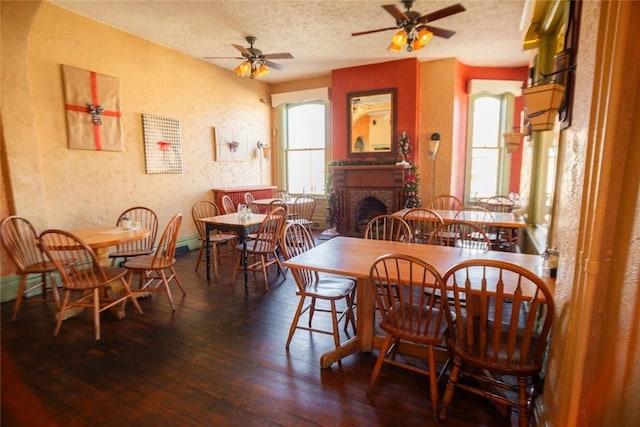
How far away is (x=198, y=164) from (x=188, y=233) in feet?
3.75

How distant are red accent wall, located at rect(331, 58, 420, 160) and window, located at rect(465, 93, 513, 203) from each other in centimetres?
125

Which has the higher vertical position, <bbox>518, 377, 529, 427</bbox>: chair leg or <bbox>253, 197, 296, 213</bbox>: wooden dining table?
<bbox>253, 197, 296, 213</bbox>: wooden dining table

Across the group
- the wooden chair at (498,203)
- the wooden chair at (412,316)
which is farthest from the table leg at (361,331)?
the wooden chair at (498,203)

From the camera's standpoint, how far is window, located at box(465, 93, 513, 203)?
5.88m

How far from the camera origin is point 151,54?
445cm

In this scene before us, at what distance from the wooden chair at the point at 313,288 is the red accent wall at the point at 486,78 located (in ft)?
12.9

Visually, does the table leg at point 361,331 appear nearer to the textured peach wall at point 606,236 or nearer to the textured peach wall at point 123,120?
the textured peach wall at point 606,236

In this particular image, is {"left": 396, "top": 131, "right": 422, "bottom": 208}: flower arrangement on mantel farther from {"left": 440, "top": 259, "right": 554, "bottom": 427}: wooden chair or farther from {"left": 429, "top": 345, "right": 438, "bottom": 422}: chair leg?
{"left": 429, "top": 345, "right": 438, "bottom": 422}: chair leg

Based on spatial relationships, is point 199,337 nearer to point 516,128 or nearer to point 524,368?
point 524,368

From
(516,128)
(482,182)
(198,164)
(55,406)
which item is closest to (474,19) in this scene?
(516,128)

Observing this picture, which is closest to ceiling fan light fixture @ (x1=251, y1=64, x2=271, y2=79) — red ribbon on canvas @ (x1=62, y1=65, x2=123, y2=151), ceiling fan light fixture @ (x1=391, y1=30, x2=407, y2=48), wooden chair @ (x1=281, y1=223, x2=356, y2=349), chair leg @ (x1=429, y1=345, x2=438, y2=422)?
ceiling fan light fixture @ (x1=391, y1=30, x2=407, y2=48)

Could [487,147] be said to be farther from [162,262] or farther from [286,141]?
[162,262]

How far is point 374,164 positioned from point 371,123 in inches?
30.6

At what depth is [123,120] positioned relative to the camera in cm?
417
